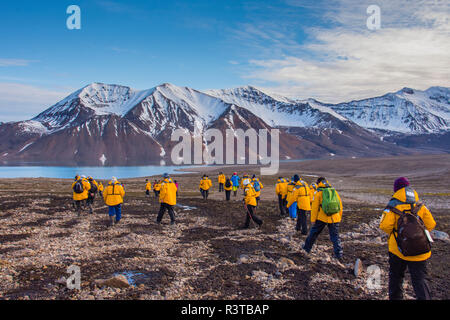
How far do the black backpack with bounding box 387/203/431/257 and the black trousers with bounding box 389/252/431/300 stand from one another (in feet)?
1.26

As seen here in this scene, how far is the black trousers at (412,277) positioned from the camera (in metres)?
6.09

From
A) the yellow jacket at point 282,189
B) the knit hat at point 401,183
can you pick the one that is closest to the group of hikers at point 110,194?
the yellow jacket at point 282,189

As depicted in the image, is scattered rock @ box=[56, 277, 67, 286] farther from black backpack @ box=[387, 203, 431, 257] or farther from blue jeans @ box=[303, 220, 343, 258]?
black backpack @ box=[387, 203, 431, 257]

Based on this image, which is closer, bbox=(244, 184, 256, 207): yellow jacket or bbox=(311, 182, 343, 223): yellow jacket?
bbox=(311, 182, 343, 223): yellow jacket

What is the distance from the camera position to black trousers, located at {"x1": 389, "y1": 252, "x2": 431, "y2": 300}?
609 cm

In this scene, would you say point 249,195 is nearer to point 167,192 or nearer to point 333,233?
point 167,192

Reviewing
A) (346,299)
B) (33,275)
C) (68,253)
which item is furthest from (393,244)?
(68,253)

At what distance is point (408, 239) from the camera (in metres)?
5.84

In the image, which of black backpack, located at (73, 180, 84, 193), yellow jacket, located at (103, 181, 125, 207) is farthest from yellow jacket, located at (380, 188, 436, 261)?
black backpack, located at (73, 180, 84, 193)

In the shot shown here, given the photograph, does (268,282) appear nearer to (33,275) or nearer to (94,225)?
(33,275)

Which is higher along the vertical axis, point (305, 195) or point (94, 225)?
point (305, 195)

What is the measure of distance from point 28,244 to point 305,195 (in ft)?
36.8

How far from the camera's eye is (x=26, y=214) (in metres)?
18.2

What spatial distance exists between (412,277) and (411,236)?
0.98 m
